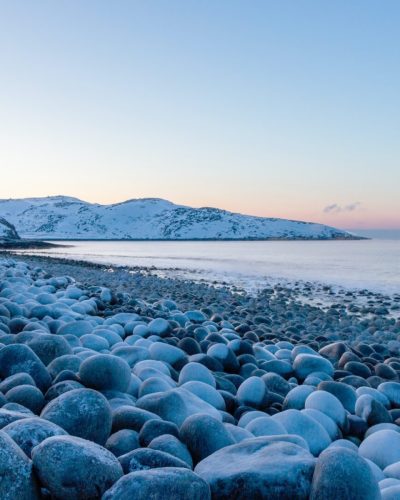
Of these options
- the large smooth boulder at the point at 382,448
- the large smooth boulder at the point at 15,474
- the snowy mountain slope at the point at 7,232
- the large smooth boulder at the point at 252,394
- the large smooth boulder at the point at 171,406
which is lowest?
the large smooth boulder at the point at 382,448

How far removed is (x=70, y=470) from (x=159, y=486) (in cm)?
30

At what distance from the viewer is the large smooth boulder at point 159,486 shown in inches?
63.1

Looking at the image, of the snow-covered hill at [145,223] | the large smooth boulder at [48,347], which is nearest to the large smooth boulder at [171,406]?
the large smooth boulder at [48,347]

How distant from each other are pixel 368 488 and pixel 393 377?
3.40 meters

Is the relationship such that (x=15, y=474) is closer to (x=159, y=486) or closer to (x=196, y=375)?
(x=159, y=486)


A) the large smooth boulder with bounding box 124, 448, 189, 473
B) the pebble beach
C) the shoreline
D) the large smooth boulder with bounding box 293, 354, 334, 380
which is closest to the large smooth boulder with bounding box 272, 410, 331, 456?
the pebble beach

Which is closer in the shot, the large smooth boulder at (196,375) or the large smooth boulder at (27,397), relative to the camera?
the large smooth boulder at (27,397)

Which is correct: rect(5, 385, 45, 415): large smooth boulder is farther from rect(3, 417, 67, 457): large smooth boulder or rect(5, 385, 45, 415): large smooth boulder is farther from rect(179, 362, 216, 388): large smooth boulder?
rect(179, 362, 216, 388): large smooth boulder

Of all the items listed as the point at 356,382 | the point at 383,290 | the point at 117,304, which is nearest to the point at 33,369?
the point at 356,382

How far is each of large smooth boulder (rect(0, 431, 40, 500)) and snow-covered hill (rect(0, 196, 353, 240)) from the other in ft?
383

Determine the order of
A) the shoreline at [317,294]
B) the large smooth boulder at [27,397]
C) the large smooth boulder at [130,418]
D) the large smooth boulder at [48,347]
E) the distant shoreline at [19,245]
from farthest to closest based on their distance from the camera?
→ the distant shoreline at [19,245] < the shoreline at [317,294] < the large smooth boulder at [48,347] < the large smooth boulder at [27,397] < the large smooth boulder at [130,418]

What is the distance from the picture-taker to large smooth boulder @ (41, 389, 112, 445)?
216 centimetres

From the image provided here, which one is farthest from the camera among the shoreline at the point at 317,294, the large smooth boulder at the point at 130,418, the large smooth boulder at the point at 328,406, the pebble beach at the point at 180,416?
the shoreline at the point at 317,294

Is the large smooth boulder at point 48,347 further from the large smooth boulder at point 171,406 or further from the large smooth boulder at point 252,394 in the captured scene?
the large smooth boulder at point 252,394
